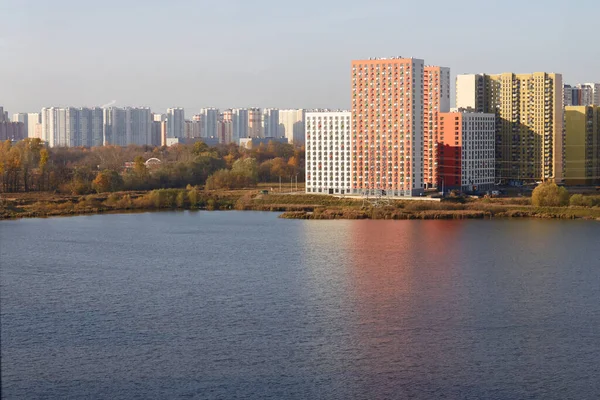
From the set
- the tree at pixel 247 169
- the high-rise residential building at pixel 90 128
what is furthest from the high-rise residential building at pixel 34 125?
the tree at pixel 247 169

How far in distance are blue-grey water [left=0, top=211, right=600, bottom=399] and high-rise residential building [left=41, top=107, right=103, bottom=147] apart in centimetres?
2629

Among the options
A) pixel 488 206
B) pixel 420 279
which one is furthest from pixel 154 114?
pixel 420 279

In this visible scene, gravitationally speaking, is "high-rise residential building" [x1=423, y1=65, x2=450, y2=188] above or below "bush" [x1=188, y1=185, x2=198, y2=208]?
above

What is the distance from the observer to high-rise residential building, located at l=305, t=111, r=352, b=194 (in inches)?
736

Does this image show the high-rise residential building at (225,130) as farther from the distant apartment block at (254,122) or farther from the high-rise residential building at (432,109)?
the high-rise residential building at (432,109)

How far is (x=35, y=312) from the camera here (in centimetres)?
858

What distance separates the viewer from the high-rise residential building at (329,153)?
61.4 feet

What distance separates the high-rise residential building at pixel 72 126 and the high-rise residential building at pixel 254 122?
641cm

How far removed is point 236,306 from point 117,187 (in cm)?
1133

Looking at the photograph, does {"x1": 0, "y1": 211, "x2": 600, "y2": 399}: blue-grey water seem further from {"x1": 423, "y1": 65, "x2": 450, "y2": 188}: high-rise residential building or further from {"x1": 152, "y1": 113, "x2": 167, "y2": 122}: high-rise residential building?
{"x1": 152, "y1": 113, "x2": 167, "y2": 122}: high-rise residential building

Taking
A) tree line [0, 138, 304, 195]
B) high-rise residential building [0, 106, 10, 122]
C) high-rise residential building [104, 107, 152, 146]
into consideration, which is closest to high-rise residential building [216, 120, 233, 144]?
high-rise residential building [104, 107, 152, 146]

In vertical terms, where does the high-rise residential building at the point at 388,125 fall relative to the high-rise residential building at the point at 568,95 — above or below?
below

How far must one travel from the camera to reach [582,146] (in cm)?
2152

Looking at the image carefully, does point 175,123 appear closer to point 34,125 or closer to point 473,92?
point 34,125
